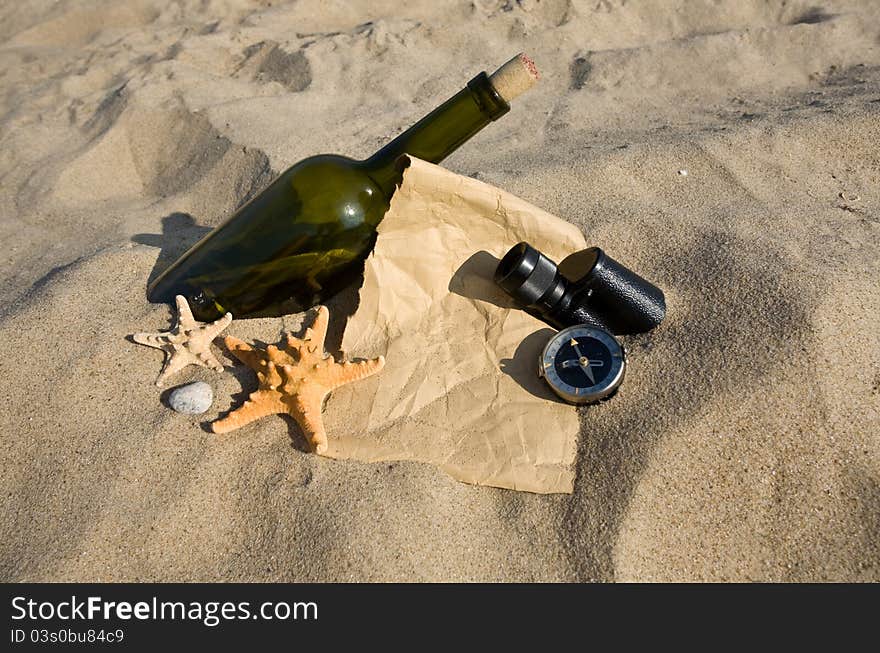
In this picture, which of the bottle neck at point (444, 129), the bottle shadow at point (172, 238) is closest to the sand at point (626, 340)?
the bottle shadow at point (172, 238)

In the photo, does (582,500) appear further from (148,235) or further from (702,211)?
(148,235)

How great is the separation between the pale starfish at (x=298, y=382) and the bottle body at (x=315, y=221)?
0.68ft

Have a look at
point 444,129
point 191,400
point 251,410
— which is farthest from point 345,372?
point 444,129

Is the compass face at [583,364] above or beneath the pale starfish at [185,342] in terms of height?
beneath

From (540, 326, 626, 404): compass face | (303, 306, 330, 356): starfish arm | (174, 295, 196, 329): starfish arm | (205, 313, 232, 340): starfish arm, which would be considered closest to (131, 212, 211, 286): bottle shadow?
(174, 295, 196, 329): starfish arm

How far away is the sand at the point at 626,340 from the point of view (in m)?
1.48

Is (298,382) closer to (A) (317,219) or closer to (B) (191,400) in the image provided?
(B) (191,400)

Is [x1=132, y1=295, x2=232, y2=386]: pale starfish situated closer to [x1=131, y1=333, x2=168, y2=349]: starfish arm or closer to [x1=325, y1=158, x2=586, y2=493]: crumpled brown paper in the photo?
[x1=131, y1=333, x2=168, y2=349]: starfish arm

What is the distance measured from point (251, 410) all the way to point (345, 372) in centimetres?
26

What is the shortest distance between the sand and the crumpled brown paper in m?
0.08

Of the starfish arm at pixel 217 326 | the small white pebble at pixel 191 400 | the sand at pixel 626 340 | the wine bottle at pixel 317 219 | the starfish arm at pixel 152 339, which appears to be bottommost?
the sand at pixel 626 340

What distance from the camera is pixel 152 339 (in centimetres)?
189

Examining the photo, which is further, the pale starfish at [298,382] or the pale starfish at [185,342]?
the pale starfish at [185,342]

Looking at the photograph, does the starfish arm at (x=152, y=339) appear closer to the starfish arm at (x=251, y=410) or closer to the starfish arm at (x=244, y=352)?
the starfish arm at (x=244, y=352)
